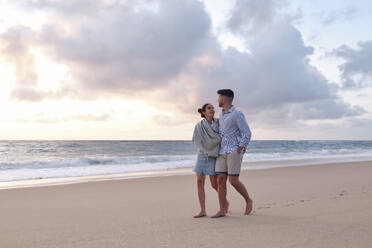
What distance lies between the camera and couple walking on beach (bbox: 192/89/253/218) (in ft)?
15.5

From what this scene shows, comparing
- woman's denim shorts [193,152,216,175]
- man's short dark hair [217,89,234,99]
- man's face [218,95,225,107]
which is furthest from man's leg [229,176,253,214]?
man's short dark hair [217,89,234,99]

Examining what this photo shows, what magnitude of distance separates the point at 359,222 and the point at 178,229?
245 centimetres

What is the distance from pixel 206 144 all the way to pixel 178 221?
1214 mm

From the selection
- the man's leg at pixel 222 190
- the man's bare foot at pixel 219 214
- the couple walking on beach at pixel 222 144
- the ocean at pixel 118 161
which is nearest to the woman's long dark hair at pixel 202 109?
the couple walking on beach at pixel 222 144

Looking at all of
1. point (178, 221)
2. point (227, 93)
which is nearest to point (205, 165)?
point (178, 221)

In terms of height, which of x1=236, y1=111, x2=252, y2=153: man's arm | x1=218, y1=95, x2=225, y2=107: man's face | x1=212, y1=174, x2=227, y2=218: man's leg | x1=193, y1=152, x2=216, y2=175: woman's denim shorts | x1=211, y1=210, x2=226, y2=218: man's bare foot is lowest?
x1=211, y1=210, x2=226, y2=218: man's bare foot

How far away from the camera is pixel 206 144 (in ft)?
16.2

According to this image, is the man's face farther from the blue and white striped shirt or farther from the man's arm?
the man's arm

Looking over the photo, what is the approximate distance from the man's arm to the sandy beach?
3.59ft

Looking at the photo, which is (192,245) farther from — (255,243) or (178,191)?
(178,191)

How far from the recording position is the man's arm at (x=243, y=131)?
4609 mm

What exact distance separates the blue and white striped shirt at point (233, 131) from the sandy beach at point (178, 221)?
1074 millimetres

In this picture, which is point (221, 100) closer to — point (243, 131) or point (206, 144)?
point (243, 131)

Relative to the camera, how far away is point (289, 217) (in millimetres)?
4797
